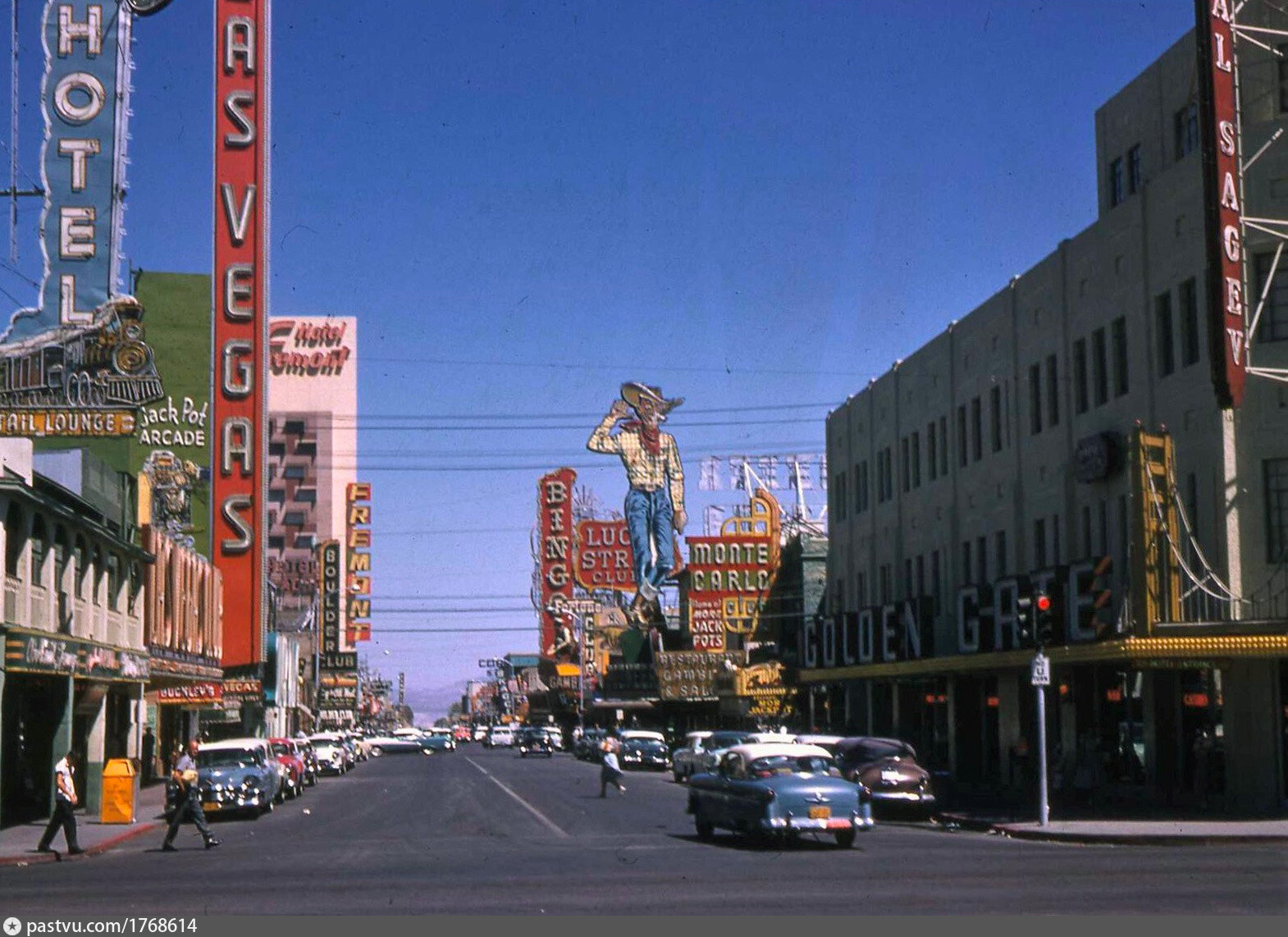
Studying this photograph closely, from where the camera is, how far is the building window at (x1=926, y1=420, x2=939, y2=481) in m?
52.1

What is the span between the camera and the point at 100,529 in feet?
120

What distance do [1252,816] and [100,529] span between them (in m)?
→ 25.1

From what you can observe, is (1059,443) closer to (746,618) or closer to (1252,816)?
(1252,816)

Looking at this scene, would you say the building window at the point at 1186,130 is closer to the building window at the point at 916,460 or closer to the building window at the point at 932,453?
the building window at the point at 932,453

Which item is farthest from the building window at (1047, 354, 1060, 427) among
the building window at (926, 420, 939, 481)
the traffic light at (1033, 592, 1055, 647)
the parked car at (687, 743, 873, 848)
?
the parked car at (687, 743, 873, 848)

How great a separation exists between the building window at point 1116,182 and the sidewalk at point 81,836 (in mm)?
27225

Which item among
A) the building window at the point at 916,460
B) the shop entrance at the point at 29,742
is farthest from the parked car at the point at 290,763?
the building window at the point at 916,460

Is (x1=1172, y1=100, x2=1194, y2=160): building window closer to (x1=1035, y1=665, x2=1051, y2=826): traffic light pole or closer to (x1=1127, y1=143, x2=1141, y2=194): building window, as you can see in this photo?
(x1=1127, y1=143, x2=1141, y2=194): building window

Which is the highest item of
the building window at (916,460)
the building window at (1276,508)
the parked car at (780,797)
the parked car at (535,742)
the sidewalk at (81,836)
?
the building window at (916,460)

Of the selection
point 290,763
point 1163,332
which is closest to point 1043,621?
point 1163,332

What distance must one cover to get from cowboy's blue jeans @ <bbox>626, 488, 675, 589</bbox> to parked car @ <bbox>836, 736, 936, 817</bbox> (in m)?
70.9

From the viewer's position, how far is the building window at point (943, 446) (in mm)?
50812

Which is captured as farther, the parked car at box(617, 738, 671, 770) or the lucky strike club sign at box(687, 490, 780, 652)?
the lucky strike club sign at box(687, 490, 780, 652)

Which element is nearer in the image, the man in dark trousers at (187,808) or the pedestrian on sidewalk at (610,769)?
the man in dark trousers at (187,808)
